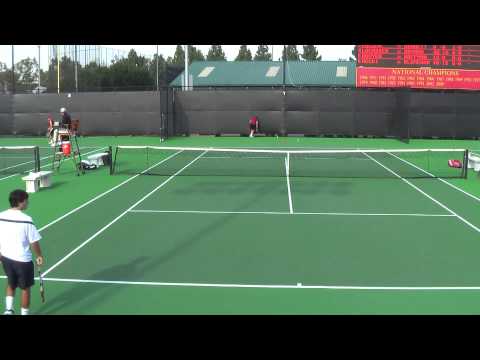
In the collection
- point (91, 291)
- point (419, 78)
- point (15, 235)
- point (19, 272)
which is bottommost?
point (91, 291)

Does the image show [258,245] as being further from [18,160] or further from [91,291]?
[18,160]

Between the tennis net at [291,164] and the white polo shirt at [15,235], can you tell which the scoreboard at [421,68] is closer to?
the tennis net at [291,164]

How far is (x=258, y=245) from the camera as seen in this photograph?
32.2 feet

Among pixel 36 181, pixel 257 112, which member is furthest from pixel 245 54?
pixel 36 181

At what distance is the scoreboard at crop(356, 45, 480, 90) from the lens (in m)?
31.6

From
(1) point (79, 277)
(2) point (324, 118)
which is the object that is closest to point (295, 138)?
(2) point (324, 118)

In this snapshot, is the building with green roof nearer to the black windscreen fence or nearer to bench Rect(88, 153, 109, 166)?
the black windscreen fence

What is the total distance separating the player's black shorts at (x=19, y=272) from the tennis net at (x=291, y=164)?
431 inches

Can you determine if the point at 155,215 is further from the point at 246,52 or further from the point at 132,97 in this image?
the point at 246,52

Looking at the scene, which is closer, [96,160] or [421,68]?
[96,160]

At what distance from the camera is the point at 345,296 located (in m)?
7.32

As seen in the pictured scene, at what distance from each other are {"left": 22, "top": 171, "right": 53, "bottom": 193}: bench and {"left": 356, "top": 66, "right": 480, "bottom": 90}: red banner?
20.7m

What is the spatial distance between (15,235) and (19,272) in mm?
423

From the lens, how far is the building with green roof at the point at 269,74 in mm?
45062
